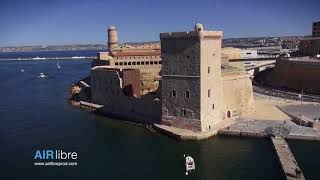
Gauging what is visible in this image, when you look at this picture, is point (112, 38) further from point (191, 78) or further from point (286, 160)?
point (286, 160)

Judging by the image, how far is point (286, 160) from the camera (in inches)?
620

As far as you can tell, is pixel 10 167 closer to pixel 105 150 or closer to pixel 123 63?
pixel 105 150

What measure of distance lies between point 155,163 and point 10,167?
19.3ft

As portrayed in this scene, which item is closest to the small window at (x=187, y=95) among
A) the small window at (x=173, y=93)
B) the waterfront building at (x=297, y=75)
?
the small window at (x=173, y=93)

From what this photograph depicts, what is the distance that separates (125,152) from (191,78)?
476 centimetres

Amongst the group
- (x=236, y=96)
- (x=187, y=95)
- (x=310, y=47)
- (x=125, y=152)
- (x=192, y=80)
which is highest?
(x=310, y=47)

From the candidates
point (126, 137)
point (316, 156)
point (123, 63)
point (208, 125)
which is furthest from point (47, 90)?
point (316, 156)

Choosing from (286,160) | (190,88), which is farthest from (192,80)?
(286,160)

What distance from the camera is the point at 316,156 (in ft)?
55.0

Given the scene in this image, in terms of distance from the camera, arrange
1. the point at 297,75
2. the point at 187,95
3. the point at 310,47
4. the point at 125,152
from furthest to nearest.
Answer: the point at 310,47
the point at 297,75
the point at 187,95
the point at 125,152

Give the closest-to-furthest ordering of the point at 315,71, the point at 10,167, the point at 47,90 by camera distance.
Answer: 1. the point at 10,167
2. the point at 315,71
3. the point at 47,90

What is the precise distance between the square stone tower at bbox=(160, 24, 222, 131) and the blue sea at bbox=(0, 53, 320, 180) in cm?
131

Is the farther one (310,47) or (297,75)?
(310,47)

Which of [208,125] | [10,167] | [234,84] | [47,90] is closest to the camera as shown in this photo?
[10,167]
